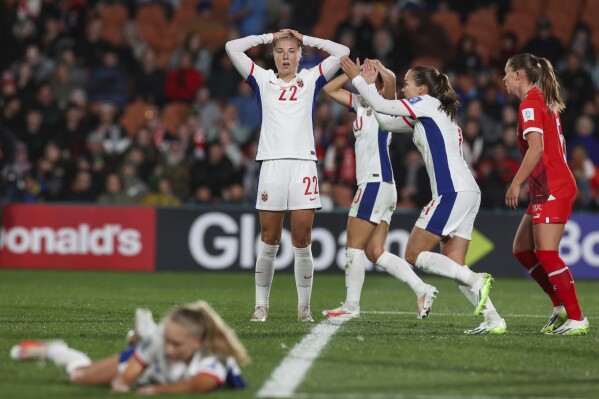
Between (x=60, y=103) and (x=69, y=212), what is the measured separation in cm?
304

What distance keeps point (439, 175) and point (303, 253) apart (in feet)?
4.81

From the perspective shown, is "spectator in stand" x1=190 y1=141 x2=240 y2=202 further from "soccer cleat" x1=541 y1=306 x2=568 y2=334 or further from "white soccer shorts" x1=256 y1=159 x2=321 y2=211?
"soccer cleat" x1=541 y1=306 x2=568 y2=334

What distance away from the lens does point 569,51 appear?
20.7 meters

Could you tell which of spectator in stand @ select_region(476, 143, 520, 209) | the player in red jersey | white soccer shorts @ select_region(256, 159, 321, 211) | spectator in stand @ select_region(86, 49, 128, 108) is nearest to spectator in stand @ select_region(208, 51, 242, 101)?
spectator in stand @ select_region(86, 49, 128, 108)

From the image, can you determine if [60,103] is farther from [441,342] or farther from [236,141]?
[441,342]

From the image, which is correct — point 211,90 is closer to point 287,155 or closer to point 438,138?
point 287,155

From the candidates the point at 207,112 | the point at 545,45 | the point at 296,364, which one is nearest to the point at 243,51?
the point at 296,364

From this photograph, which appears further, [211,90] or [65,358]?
[211,90]

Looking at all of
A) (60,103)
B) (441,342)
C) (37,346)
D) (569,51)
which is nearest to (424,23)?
(569,51)

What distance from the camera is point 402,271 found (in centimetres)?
965

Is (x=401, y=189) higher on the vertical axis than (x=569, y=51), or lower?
lower

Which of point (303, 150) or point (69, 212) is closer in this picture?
point (303, 150)

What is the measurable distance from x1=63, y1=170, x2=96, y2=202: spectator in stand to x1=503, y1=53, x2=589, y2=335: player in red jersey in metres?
10.3

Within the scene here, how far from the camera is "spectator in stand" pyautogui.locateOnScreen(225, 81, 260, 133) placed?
2000 centimetres
